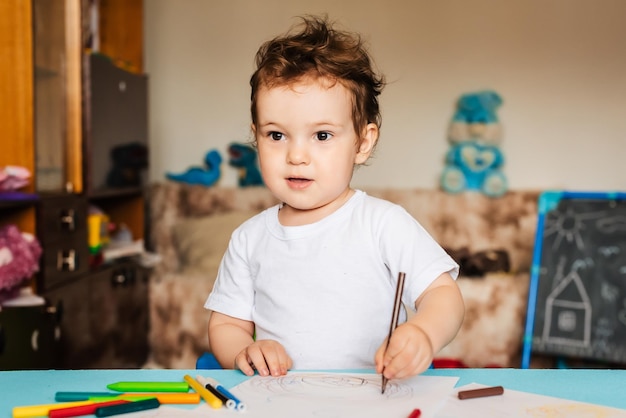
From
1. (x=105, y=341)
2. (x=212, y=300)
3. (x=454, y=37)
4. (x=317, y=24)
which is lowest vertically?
(x=105, y=341)

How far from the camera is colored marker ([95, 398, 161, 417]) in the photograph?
658 millimetres

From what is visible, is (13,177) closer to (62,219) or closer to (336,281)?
(62,219)

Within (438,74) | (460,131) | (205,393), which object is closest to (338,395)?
(205,393)

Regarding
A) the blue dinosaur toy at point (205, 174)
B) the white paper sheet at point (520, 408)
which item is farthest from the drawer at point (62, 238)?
the white paper sheet at point (520, 408)

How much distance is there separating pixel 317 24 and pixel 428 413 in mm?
757

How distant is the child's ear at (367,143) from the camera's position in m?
1.13

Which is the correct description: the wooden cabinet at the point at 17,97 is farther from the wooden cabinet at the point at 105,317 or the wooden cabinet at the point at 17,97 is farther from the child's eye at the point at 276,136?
the child's eye at the point at 276,136

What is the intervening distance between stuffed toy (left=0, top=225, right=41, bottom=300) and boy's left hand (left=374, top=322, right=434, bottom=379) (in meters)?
1.20

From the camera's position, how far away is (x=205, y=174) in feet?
10.4

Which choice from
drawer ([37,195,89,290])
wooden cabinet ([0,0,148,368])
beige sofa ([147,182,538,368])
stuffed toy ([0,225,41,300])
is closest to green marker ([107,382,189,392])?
stuffed toy ([0,225,41,300])

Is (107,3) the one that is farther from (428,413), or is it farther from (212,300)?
(428,413)

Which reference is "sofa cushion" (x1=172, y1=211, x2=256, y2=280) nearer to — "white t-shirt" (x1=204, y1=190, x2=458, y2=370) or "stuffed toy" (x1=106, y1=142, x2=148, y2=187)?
"stuffed toy" (x1=106, y1=142, x2=148, y2=187)

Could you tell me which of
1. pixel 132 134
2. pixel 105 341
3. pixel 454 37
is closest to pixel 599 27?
pixel 454 37

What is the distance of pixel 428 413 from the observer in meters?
0.68
